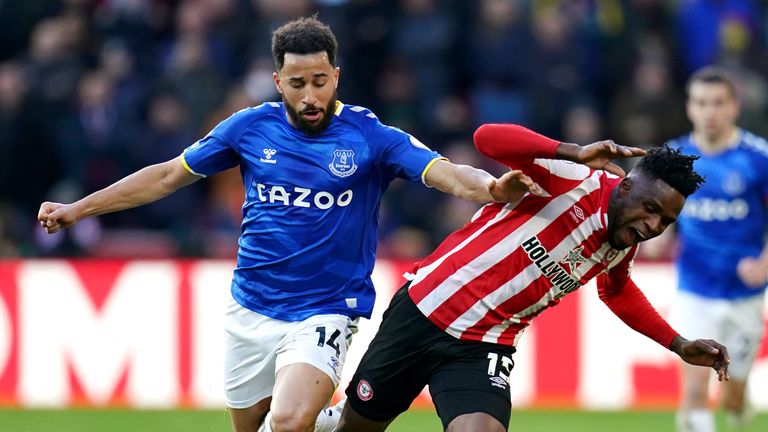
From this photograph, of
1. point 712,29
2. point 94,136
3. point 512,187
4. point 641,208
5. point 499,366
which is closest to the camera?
point 512,187

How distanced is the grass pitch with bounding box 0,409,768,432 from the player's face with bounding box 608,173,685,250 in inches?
181

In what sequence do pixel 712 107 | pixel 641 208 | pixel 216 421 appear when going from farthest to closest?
1. pixel 216 421
2. pixel 712 107
3. pixel 641 208

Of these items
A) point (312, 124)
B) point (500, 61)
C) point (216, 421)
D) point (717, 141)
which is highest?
point (500, 61)

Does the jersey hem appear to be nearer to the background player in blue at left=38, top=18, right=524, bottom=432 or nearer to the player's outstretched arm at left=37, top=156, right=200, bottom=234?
the background player in blue at left=38, top=18, right=524, bottom=432

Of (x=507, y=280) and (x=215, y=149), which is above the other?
(x=215, y=149)

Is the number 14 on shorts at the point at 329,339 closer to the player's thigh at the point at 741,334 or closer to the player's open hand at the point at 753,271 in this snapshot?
the player's open hand at the point at 753,271

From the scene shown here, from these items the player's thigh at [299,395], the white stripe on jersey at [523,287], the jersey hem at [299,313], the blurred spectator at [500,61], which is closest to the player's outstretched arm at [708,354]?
the white stripe on jersey at [523,287]

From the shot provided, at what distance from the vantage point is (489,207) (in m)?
6.42

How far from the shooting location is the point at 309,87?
634cm

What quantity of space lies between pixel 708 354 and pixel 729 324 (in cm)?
299

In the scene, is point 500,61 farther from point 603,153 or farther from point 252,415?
point 603,153

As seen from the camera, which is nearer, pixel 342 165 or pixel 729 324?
pixel 342 165

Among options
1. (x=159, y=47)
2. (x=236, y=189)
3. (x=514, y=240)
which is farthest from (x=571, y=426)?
(x=159, y=47)

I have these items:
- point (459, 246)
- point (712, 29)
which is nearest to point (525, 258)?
point (459, 246)
